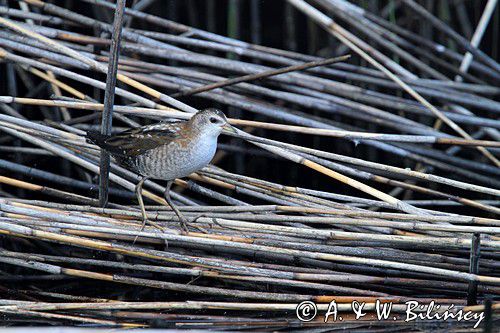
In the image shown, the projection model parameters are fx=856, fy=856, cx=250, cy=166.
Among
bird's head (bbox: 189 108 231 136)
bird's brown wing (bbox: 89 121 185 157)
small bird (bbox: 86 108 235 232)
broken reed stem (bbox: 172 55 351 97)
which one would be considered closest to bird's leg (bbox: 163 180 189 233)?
small bird (bbox: 86 108 235 232)

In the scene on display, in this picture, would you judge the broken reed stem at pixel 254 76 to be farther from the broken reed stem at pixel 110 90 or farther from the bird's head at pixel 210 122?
the broken reed stem at pixel 110 90

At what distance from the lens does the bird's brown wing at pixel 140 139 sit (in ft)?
14.5

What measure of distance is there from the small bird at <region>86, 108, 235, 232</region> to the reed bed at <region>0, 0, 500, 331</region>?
0.35ft

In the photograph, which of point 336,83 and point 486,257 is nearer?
point 486,257

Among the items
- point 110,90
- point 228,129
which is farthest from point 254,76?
point 110,90

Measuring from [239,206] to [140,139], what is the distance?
2.09 feet

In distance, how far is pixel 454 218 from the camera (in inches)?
161

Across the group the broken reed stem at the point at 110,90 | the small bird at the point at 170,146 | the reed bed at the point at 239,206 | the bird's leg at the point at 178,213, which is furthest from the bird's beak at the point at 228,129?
the broken reed stem at the point at 110,90

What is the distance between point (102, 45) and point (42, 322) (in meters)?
2.18

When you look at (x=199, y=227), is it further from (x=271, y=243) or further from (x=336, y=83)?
(x=336, y=83)

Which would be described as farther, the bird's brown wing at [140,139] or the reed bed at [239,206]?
the bird's brown wing at [140,139]

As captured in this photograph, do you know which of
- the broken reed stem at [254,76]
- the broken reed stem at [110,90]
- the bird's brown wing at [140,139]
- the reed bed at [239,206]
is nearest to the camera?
the reed bed at [239,206]

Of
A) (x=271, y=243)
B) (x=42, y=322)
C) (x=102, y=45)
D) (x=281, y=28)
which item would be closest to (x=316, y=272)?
(x=271, y=243)

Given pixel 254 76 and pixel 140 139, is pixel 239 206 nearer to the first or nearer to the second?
pixel 140 139
